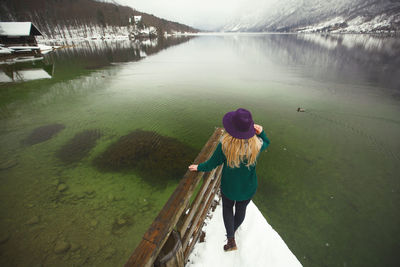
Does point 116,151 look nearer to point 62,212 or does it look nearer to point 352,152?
point 62,212

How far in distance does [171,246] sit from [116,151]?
7104mm

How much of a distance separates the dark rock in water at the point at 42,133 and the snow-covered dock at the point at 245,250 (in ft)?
33.4

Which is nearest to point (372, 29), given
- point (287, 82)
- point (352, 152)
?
point (287, 82)

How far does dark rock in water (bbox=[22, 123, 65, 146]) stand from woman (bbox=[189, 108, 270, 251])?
1050 cm

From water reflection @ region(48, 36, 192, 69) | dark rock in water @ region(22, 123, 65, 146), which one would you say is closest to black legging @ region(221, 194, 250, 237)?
dark rock in water @ region(22, 123, 65, 146)

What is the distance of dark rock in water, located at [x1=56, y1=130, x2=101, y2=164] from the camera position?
7671mm

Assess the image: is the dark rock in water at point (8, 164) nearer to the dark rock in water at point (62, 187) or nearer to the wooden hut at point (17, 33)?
the dark rock in water at point (62, 187)

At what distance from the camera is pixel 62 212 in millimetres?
5355

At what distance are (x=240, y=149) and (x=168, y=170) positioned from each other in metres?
5.37

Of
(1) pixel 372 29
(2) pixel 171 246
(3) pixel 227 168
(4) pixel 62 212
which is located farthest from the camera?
(1) pixel 372 29

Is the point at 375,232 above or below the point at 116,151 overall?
below

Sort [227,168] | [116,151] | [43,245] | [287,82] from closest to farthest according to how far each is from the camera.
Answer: [227,168], [43,245], [116,151], [287,82]

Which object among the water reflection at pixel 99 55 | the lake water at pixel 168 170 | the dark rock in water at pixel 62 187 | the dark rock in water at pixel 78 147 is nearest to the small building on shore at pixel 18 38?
the water reflection at pixel 99 55

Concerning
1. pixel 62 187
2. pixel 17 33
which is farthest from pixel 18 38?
pixel 62 187
